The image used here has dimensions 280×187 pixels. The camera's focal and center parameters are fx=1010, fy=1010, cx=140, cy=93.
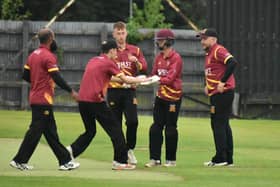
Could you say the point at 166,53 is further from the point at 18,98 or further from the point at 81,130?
the point at 18,98

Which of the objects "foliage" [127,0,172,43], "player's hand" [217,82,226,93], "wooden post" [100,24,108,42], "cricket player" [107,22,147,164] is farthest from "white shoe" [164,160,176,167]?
"foliage" [127,0,172,43]

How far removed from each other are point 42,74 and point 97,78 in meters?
0.83

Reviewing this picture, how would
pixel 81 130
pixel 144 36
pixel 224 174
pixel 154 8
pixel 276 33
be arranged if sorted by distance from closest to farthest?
pixel 224 174 → pixel 81 130 → pixel 276 33 → pixel 144 36 → pixel 154 8

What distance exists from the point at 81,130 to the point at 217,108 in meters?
7.06

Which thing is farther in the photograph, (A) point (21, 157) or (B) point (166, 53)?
(B) point (166, 53)

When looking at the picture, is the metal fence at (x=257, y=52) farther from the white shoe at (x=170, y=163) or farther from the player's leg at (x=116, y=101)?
the white shoe at (x=170, y=163)

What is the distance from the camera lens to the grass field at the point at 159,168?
13.3 m

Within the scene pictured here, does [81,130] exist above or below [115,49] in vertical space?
below

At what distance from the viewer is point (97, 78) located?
14.8m

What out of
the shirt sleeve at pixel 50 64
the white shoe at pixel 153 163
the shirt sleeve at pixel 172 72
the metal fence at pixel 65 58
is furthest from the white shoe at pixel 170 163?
the metal fence at pixel 65 58

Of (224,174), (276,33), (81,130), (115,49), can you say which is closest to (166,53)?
(115,49)

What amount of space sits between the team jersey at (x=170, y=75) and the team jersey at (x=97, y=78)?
1.09 metres

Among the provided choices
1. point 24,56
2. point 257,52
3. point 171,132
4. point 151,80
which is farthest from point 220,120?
point 24,56

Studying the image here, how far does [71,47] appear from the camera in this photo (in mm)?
31375
